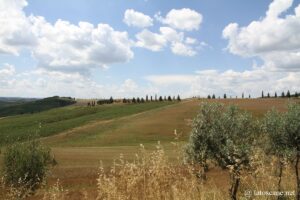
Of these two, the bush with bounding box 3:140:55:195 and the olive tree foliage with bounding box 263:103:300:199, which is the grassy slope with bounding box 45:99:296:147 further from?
the olive tree foliage with bounding box 263:103:300:199

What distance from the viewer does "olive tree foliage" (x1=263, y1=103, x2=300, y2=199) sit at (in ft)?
63.9

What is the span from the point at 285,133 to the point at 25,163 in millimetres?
16244

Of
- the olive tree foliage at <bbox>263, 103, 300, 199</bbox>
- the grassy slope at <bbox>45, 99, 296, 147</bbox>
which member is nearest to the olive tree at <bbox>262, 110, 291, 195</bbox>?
the olive tree foliage at <bbox>263, 103, 300, 199</bbox>

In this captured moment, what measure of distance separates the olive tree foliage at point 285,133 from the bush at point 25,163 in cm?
1455

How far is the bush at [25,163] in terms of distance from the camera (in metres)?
26.1

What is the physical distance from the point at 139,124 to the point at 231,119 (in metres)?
71.5

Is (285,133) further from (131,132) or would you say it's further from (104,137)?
(131,132)

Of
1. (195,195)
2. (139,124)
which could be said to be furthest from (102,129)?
(195,195)

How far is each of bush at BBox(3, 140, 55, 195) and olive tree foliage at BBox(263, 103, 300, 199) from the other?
14548mm

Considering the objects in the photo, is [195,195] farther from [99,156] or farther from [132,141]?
[132,141]

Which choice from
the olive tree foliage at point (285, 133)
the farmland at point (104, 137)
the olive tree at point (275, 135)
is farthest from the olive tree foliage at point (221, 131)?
the farmland at point (104, 137)

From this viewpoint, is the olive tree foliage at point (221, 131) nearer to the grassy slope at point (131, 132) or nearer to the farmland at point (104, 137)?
the farmland at point (104, 137)

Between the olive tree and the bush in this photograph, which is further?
the bush

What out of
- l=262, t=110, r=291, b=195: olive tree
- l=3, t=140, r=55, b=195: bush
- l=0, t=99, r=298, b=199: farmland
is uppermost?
l=262, t=110, r=291, b=195: olive tree
